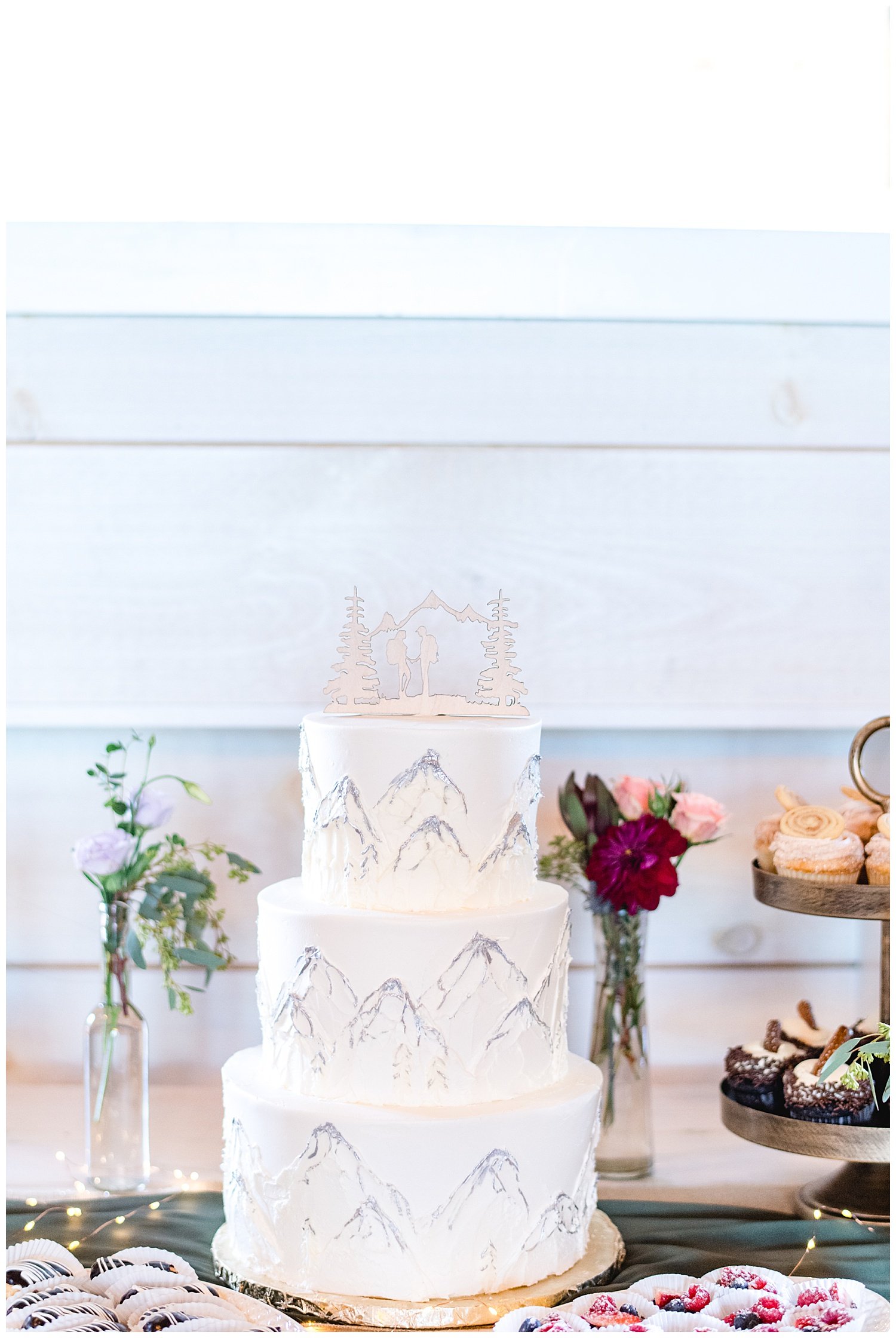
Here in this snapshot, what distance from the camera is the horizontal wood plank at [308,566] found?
1521 mm

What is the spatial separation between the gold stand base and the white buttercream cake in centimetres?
31

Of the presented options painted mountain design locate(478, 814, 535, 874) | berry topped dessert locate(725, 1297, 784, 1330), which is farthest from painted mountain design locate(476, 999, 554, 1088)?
berry topped dessert locate(725, 1297, 784, 1330)

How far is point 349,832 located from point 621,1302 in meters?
0.45

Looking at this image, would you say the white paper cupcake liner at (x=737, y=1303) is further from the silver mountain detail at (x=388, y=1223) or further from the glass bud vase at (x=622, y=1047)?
the glass bud vase at (x=622, y=1047)

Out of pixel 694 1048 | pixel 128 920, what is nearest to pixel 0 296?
pixel 128 920

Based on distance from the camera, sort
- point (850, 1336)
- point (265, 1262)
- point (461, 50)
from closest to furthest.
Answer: point (850, 1336) → point (265, 1262) → point (461, 50)

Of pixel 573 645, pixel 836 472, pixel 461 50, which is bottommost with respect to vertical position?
pixel 573 645

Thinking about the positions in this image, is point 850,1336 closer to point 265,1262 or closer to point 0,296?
point 265,1262

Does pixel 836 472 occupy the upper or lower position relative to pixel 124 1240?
upper

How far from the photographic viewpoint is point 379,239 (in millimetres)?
1493

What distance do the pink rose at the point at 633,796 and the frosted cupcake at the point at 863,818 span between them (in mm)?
212

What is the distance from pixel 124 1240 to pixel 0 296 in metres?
0.86

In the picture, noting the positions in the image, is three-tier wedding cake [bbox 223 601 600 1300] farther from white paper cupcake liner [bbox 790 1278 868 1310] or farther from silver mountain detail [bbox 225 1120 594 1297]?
white paper cupcake liner [bbox 790 1278 868 1310]

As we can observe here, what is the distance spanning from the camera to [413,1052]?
993mm
